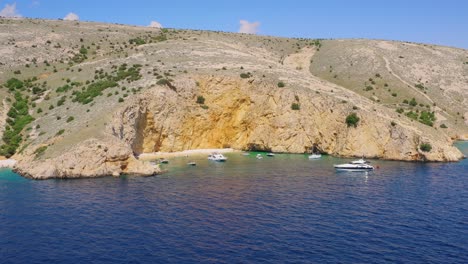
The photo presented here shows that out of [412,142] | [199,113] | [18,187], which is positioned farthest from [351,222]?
[199,113]

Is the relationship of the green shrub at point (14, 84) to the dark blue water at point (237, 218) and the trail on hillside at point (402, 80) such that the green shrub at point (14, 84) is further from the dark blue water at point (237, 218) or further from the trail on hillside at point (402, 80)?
the trail on hillside at point (402, 80)

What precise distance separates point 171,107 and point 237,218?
5186 cm

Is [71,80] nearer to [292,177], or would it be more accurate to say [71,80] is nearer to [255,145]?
[255,145]

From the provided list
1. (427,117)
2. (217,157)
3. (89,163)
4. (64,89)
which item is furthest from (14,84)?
(427,117)

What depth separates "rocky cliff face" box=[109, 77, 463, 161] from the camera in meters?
93.4

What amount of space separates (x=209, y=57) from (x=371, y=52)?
76.3m

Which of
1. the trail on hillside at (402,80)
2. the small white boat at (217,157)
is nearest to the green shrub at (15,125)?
the small white boat at (217,157)

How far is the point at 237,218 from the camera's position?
1919 inches

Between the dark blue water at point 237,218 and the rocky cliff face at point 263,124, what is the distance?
64.6 ft

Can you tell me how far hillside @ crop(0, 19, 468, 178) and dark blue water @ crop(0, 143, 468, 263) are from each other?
377 inches

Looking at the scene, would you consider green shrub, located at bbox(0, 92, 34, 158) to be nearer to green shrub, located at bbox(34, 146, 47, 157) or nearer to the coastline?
the coastline

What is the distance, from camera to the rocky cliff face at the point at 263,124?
93.4m

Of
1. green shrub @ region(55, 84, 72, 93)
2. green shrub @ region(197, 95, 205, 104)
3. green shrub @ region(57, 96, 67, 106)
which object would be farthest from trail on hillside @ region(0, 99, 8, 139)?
green shrub @ region(197, 95, 205, 104)

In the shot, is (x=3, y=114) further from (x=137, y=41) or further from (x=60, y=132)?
(x=137, y=41)
